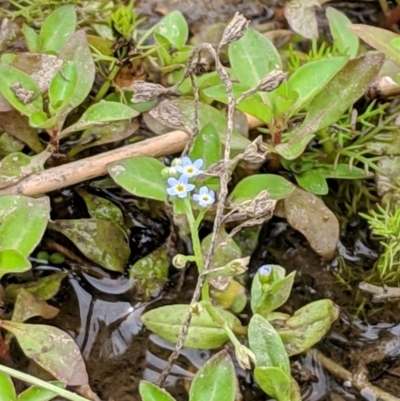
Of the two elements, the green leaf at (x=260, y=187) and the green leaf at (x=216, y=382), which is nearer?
the green leaf at (x=216, y=382)

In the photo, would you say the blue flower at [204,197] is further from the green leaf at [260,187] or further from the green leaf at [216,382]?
the green leaf at [216,382]

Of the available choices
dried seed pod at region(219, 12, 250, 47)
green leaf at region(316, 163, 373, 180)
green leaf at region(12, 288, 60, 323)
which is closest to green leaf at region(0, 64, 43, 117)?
green leaf at region(12, 288, 60, 323)

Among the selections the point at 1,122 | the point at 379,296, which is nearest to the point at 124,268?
the point at 1,122

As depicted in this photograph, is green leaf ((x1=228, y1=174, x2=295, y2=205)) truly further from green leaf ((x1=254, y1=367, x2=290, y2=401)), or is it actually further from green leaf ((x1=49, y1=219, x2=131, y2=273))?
green leaf ((x1=254, y1=367, x2=290, y2=401))

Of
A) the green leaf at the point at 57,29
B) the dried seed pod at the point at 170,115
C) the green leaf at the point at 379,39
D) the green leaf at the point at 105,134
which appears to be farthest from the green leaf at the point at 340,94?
the green leaf at the point at 57,29

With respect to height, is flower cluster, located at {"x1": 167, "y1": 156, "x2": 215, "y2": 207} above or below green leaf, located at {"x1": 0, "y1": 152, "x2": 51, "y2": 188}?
above

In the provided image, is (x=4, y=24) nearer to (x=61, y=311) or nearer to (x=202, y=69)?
(x=202, y=69)

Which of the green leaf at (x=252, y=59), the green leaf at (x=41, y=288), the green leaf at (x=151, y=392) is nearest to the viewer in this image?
the green leaf at (x=151, y=392)
